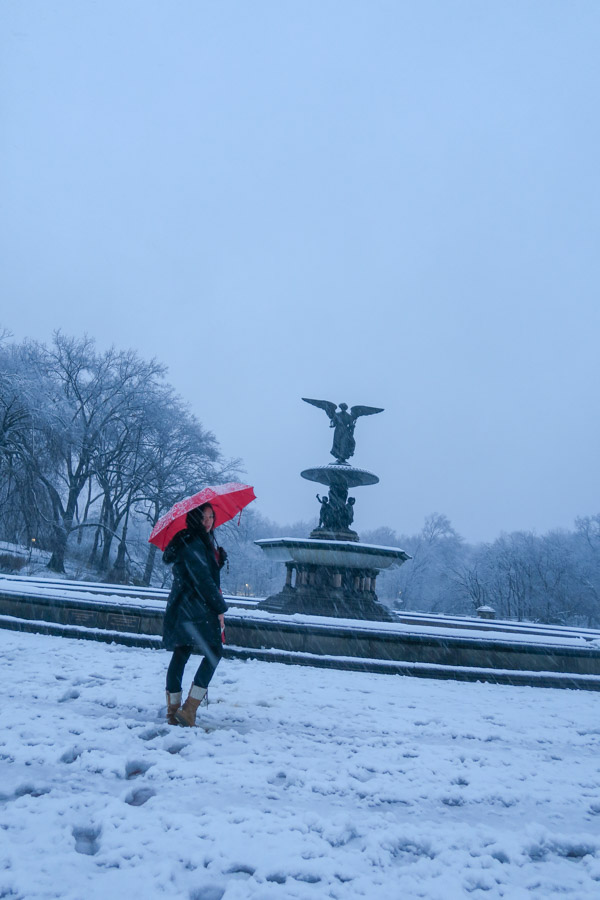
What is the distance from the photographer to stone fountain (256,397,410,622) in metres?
11.2

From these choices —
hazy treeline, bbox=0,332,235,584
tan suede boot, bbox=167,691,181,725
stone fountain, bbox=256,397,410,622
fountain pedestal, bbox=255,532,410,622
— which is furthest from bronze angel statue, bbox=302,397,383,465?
hazy treeline, bbox=0,332,235,584

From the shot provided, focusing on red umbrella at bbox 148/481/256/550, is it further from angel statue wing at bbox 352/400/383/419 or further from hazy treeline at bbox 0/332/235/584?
hazy treeline at bbox 0/332/235/584

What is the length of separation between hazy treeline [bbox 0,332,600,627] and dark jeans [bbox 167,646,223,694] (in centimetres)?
359

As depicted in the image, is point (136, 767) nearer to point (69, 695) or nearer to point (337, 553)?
point (69, 695)

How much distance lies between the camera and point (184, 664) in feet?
13.8

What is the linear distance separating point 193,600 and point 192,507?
2.34 feet

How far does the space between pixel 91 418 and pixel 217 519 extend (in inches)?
1067

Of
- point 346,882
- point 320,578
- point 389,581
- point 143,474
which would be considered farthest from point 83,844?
point 389,581

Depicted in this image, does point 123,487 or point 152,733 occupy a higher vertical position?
point 123,487

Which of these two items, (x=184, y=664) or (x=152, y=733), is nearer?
(x=152, y=733)

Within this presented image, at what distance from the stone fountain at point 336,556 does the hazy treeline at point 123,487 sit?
2.96 m

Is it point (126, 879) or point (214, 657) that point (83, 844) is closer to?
point (126, 879)

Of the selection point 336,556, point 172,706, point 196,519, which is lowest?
point 172,706

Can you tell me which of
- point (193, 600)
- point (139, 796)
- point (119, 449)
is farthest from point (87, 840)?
point (119, 449)
